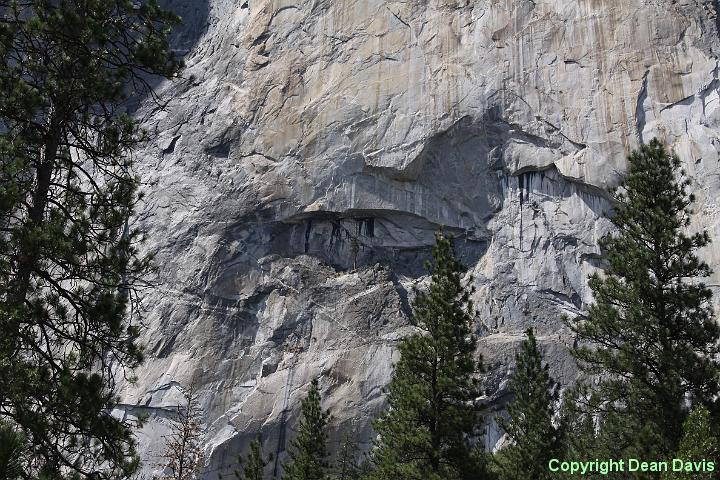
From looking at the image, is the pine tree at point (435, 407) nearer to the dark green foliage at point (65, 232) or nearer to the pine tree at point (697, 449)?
the pine tree at point (697, 449)

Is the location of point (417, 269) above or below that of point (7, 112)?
above

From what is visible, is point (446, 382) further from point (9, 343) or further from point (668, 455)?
point (9, 343)

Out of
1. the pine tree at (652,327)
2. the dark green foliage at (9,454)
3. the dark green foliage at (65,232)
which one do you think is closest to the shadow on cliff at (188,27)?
the pine tree at (652,327)

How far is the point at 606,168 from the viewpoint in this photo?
90.6ft

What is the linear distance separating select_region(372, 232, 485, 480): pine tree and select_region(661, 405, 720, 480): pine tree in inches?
185

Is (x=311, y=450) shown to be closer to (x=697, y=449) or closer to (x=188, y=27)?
(x=697, y=449)

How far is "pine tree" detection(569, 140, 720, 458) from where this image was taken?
36.1ft

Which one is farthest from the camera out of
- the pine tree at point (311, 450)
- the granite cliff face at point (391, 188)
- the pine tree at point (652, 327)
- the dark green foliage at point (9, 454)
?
the granite cliff face at point (391, 188)

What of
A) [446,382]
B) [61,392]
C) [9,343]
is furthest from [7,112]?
[446,382]

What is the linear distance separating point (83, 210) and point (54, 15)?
2180 mm

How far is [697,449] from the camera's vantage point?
845 centimetres

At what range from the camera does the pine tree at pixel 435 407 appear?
1282cm

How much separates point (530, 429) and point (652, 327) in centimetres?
603

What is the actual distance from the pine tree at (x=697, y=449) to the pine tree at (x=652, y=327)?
66.5 inches
